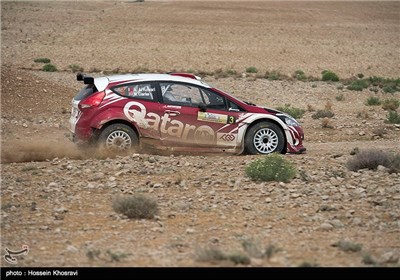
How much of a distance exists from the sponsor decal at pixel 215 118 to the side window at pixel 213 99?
182mm

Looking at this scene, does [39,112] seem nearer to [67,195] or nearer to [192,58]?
[67,195]

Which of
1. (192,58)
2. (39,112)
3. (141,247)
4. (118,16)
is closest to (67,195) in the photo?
(141,247)

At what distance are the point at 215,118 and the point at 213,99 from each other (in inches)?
15.3

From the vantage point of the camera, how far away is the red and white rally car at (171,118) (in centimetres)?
1398

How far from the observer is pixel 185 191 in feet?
38.4

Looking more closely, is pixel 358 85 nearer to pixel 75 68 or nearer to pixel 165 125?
pixel 75 68

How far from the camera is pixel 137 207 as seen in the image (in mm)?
10117

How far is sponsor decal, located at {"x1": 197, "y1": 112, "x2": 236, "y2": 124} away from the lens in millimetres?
14312

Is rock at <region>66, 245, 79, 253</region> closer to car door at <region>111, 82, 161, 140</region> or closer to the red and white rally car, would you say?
the red and white rally car

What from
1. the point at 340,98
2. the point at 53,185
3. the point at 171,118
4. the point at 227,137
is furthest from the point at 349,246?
the point at 340,98

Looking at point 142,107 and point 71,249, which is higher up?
point 142,107

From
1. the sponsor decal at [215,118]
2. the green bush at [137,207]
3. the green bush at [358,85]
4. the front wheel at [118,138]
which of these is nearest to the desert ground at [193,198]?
the green bush at [137,207]

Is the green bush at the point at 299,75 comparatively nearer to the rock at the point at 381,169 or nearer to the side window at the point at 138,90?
the side window at the point at 138,90

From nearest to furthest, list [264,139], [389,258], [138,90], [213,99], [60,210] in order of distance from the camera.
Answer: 1. [389,258]
2. [60,210]
3. [138,90]
4. [213,99]
5. [264,139]
